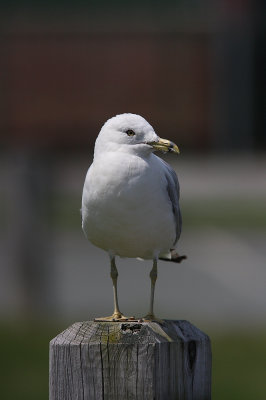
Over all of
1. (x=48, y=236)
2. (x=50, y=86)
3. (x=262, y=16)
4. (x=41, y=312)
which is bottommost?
(x=41, y=312)

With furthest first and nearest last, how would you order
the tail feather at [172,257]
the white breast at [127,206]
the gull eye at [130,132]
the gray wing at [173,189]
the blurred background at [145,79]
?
the blurred background at [145,79]
the tail feather at [172,257]
the gray wing at [173,189]
the gull eye at [130,132]
the white breast at [127,206]

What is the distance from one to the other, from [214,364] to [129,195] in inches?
169

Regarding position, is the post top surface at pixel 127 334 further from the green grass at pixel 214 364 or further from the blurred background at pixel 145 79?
the blurred background at pixel 145 79

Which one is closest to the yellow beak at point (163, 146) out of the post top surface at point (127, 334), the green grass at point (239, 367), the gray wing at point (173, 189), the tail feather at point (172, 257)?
the gray wing at point (173, 189)

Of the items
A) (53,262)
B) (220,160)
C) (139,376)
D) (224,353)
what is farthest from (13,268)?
(220,160)

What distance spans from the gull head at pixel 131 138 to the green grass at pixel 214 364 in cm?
328

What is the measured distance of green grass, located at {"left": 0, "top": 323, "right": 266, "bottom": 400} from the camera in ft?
23.8

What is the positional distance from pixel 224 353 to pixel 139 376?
5202 mm

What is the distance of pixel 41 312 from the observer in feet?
34.8

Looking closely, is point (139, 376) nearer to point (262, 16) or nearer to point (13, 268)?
point (13, 268)

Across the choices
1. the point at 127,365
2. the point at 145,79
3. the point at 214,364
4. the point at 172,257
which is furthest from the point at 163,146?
the point at 145,79

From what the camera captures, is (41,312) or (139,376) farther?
(41,312)

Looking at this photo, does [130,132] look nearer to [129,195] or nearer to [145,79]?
[129,195]

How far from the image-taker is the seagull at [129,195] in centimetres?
396
